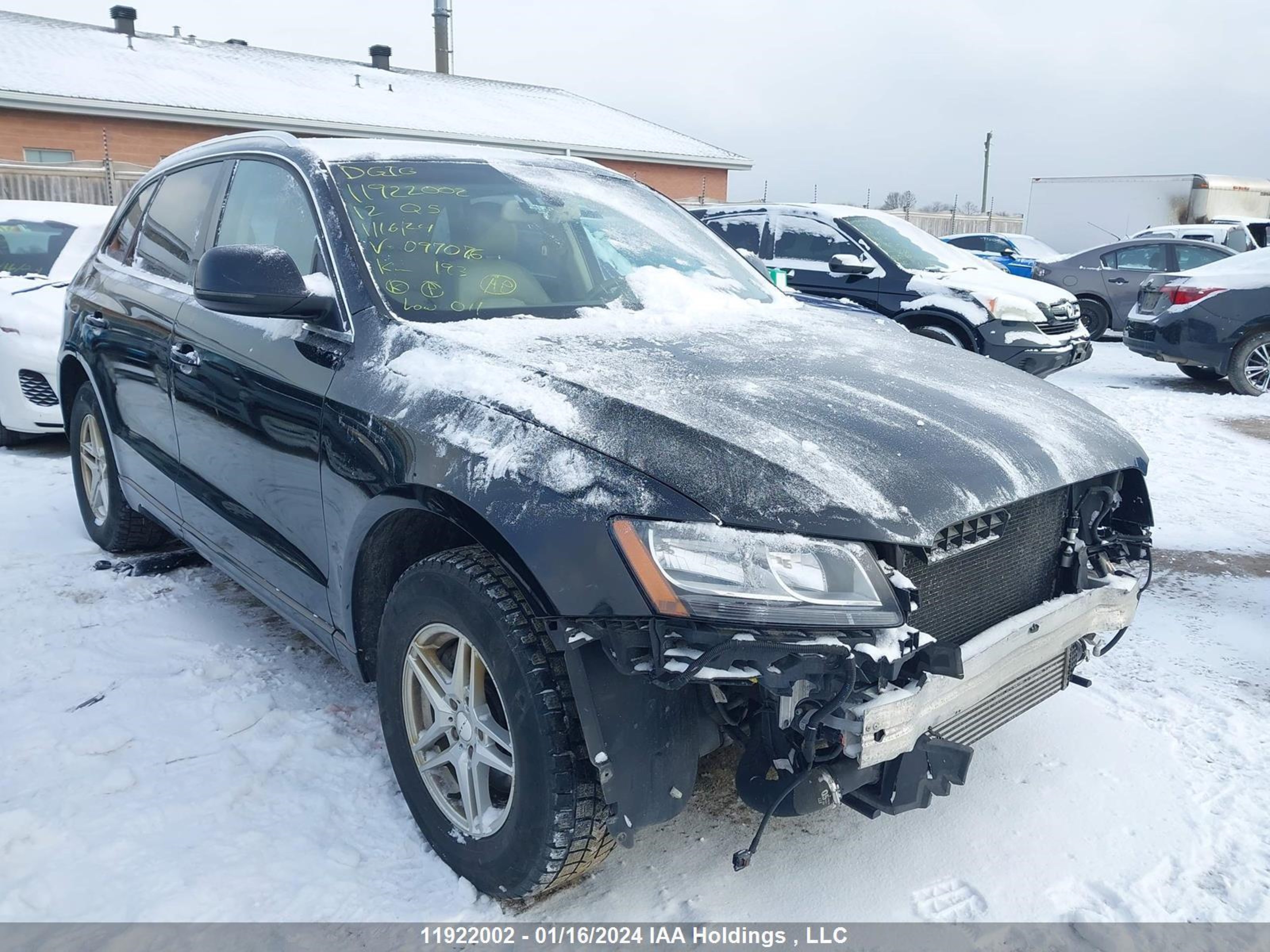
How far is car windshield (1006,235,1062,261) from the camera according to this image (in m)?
17.2

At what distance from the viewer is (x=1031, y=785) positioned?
2.89 meters

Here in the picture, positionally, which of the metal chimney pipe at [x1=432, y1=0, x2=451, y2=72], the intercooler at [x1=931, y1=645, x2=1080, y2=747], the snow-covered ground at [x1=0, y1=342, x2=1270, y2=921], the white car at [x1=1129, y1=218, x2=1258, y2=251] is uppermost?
the metal chimney pipe at [x1=432, y1=0, x2=451, y2=72]

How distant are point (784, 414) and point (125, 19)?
89.2 ft

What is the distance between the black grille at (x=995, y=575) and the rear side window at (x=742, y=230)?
22.9 feet

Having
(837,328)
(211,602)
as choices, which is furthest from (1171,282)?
(211,602)

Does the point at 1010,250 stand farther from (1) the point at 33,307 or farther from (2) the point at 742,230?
(1) the point at 33,307

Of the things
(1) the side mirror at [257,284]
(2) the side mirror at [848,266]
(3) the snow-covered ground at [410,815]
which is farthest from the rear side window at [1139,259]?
(1) the side mirror at [257,284]

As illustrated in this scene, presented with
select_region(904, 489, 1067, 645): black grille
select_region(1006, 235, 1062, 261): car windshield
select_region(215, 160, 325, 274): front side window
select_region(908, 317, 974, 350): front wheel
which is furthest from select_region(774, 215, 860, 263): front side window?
select_region(1006, 235, 1062, 261): car windshield

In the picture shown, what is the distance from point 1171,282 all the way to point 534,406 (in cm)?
971

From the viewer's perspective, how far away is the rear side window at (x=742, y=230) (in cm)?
938

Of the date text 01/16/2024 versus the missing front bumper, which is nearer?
the missing front bumper

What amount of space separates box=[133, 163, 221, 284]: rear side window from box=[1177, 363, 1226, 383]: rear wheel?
9.47 metres

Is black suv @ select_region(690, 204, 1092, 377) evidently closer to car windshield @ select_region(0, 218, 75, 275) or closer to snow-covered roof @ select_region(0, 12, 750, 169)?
car windshield @ select_region(0, 218, 75, 275)

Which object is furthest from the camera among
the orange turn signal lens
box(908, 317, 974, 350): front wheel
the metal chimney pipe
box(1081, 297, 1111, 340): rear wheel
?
the metal chimney pipe
